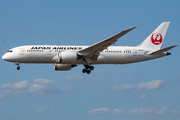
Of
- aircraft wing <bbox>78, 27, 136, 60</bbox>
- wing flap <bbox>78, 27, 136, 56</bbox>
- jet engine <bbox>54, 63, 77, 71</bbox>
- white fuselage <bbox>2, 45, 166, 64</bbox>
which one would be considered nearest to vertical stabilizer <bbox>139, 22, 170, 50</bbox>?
white fuselage <bbox>2, 45, 166, 64</bbox>

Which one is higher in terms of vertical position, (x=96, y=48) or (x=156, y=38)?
(x=156, y=38)

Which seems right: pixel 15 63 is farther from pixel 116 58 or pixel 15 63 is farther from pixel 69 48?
pixel 116 58

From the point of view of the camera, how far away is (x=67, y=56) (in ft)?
144

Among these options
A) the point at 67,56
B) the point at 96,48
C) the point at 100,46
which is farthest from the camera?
the point at 96,48

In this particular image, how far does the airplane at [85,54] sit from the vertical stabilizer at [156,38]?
47 centimetres

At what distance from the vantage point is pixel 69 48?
45812 mm

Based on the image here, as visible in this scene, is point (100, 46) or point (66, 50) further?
point (66, 50)

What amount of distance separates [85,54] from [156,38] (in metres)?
13.1

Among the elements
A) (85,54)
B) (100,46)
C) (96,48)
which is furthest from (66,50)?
(100,46)

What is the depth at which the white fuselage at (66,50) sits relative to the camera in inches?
1767

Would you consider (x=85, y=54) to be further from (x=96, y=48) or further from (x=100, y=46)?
(x=100, y=46)

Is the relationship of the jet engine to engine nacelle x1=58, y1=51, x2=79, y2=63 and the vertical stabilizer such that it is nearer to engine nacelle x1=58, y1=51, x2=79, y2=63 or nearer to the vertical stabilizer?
engine nacelle x1=58, y1=51, x2=79, y2=63

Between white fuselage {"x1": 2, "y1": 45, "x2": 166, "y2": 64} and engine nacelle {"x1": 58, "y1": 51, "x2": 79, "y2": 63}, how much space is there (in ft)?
2.04

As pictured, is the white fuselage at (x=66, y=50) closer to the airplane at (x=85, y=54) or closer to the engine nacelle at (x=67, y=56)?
the airplane at (x=85, y=54)
